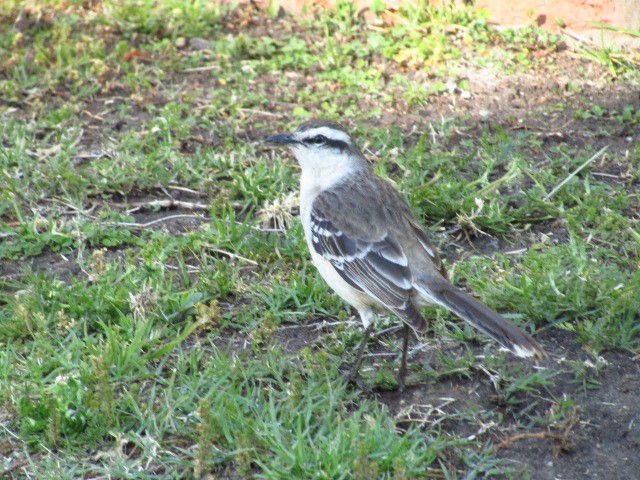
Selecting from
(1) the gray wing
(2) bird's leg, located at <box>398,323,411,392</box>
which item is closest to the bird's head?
(1) the gray wing

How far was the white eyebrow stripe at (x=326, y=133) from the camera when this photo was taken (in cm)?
722

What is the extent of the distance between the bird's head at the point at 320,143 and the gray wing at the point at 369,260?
0.44 metres

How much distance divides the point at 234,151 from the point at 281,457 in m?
4.30

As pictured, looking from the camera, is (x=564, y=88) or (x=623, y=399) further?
(x=564, y=88)

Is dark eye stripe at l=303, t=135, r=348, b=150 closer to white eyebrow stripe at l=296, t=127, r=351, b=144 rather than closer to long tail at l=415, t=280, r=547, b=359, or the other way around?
white eyebrow stripe at l=296, t=127, r=351, b=144

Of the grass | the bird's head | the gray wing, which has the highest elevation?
the bird's head

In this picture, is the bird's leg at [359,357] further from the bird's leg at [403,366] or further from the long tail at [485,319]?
the long tail at [485,319]

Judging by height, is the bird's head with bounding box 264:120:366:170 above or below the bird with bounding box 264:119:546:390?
above

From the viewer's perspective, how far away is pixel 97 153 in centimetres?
926

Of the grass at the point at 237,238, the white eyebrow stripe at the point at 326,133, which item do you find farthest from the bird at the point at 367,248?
the grass at the point at 237,238

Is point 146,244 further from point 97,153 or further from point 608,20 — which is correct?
point 608,20

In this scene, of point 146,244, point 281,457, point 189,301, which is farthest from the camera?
point 146,244

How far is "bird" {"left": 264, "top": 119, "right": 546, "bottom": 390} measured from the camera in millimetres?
6043

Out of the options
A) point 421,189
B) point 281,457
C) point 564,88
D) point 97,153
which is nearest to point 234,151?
point 97,153
